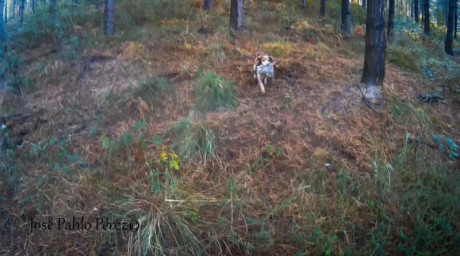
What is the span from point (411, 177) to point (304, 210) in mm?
1376

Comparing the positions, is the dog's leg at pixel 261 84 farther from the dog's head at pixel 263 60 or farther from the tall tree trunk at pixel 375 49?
the tall tree trunk at pixel 375 49

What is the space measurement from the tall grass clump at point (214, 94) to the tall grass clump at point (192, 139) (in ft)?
2.44

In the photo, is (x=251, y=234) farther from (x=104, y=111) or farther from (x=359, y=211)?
(x=104, y=111)

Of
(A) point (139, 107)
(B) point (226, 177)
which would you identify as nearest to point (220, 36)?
(A) point (139, 107)

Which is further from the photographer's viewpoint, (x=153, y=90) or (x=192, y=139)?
(x=153, y=90)

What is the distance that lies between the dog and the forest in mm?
24

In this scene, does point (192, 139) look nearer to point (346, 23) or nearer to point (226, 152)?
point (226, 152)

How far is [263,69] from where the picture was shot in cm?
543

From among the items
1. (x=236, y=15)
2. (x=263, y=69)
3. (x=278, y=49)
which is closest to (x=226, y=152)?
(x=263, y=69)

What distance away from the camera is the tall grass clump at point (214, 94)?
5121mm

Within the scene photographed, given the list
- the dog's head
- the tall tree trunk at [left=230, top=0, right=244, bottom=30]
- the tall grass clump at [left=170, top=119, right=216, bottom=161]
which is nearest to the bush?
the dog's head

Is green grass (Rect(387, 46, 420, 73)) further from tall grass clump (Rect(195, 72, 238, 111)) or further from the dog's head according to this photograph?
tall grass clump (Rect(195, 72, 238, 111))

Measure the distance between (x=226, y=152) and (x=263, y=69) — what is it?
1.88 m

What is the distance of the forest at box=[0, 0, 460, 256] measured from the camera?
321cm
